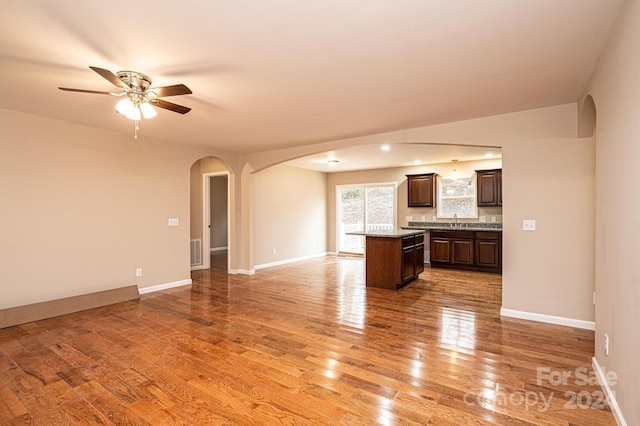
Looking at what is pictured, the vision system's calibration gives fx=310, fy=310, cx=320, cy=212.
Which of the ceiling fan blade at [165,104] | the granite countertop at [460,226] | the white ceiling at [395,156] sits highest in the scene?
the white ceiling at [395,156]

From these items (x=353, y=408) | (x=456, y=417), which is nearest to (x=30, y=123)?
(x=353, y=408)

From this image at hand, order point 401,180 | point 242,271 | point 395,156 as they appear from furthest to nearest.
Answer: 1. point 401,180
2. point 395,156
3. point 242,271

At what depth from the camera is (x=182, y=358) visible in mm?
2750

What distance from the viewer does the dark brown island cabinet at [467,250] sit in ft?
21.1

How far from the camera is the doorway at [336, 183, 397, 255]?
8.49 metres

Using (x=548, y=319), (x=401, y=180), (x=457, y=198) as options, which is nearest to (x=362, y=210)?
(x=401, y=180)

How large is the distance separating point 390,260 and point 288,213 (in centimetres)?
358

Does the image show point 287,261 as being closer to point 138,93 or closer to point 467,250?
point 467,250

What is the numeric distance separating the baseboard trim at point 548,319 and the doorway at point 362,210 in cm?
461

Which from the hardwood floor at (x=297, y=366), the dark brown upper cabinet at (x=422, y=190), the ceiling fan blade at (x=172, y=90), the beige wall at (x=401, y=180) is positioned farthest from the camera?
the dark brown upper cabinet at (x=422, y=190)

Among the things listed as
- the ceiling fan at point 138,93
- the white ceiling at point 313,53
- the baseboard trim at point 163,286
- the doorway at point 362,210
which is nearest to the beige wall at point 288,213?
the doorway at point 362,210

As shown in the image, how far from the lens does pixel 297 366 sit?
2.58 metres

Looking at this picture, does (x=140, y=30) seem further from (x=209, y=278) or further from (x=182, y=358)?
(x=209, y=278)

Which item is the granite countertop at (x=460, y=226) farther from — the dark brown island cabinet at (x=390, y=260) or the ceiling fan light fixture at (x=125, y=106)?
the ceiling fan light fixture at (x=125, y=106)
